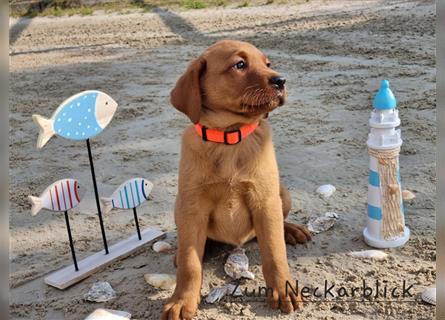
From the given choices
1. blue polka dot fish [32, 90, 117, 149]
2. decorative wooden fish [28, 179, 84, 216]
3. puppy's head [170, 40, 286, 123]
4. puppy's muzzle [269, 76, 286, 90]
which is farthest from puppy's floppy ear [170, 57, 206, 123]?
decorative wooden fish [28, 179, 84, 216]

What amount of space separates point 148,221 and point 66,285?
857 millimetres

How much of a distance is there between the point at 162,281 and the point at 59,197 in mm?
683

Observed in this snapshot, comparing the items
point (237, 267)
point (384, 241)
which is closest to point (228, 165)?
point (237, 267)

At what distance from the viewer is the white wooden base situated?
2.91 m

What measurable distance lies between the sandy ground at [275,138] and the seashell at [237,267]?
4 centimetres

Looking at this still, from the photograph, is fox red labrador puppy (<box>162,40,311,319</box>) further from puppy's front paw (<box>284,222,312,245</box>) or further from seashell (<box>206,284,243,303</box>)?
puppy's front paw (<box>284,222,312,245</box>)

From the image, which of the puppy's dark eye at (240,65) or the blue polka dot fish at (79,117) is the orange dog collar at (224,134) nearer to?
the puppy's dark eye at (240,65)

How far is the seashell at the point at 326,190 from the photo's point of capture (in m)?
3.73

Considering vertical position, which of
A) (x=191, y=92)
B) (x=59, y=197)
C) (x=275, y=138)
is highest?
(x=191, y=92)

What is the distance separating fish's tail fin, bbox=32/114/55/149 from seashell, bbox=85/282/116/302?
783 mm

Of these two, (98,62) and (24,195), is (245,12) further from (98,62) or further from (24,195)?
(24,195)

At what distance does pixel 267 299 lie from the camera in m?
2.62

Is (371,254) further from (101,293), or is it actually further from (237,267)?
(101,293)

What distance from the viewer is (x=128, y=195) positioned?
301 cm
